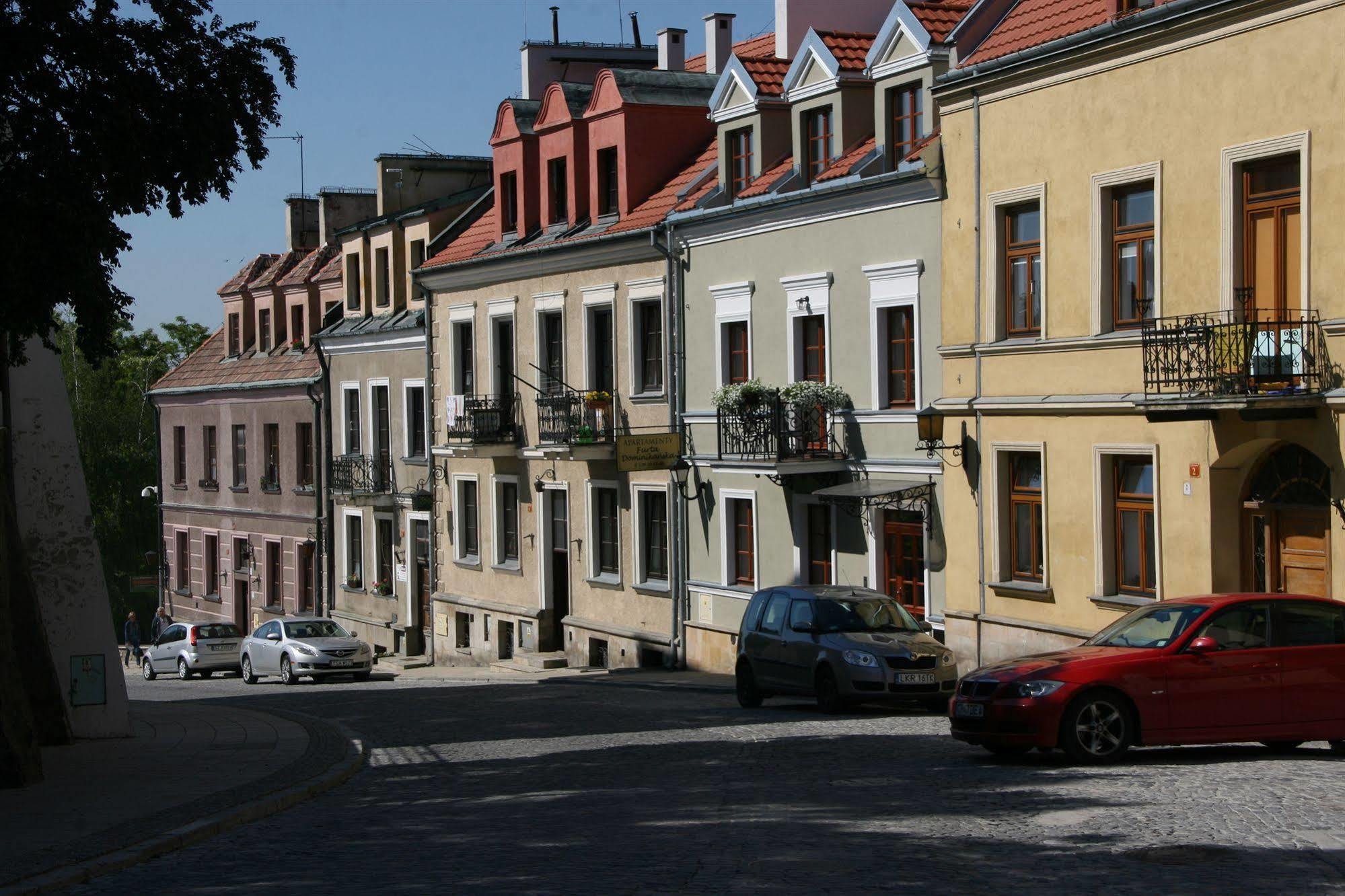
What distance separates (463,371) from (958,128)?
1850 cm

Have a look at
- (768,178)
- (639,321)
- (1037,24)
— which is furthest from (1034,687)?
(639,321)

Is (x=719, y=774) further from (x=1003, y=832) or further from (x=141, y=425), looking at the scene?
(x=141, y=425)

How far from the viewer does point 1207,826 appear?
11633 millimetres

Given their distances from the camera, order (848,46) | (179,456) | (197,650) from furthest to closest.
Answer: (179,456) < (197,650) < (848,46)

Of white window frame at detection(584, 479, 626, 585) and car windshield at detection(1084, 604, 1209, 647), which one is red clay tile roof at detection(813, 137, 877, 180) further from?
car windshield at detection(1084, 604, 1209, 647)

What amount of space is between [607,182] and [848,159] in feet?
29.4

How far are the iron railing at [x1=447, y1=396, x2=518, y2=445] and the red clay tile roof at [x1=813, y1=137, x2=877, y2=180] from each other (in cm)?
1188

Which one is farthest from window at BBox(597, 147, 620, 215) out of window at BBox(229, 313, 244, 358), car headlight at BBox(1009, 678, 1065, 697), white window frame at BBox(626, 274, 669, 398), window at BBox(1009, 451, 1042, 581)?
window at BBox(229, 313, 244, 358)

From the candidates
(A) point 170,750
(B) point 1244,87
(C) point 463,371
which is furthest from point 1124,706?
(C) point 463,371

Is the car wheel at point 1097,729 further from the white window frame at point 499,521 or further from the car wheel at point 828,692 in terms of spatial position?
the white window frame at point 499,521

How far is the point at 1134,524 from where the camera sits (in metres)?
21.8

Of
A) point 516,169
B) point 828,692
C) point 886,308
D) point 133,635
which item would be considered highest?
point 516,169

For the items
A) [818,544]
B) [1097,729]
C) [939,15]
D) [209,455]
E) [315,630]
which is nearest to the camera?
[1097,729]

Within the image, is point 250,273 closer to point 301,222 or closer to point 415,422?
point 301,222
